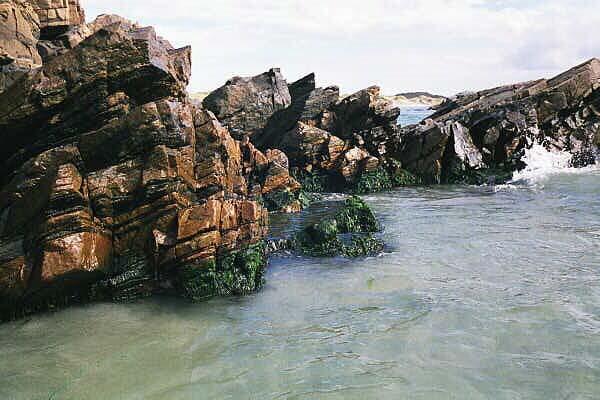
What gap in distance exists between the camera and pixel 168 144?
1142cm

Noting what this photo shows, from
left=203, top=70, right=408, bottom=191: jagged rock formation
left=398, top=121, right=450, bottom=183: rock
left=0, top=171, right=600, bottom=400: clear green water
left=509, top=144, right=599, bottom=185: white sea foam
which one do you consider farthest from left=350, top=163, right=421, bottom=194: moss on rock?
left=0, top=171, right=600, bottom=400: clear green water

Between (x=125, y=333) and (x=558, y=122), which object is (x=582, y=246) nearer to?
(x=125, y=333)

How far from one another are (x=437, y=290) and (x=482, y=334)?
2234 mm

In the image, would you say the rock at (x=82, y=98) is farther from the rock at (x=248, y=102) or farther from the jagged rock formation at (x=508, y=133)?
the jagged rock formation at (x=508, y=133)

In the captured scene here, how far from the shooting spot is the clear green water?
7359mm

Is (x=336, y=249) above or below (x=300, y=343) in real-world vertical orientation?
above

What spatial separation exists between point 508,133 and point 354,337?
21672mm

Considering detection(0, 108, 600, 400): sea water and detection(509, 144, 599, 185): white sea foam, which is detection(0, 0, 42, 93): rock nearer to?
detection(0, 108, 600, 400): sea water

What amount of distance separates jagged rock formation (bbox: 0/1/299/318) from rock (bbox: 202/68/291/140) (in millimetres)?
15720

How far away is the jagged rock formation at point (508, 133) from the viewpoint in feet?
85.9

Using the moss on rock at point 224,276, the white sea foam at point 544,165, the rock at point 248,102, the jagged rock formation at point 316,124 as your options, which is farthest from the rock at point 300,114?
the moss on rock at point 224,276

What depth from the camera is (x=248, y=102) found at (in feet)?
92.6

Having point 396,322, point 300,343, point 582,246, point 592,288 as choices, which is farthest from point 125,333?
point 582,246

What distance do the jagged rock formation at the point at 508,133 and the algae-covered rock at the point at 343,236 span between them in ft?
35.9
